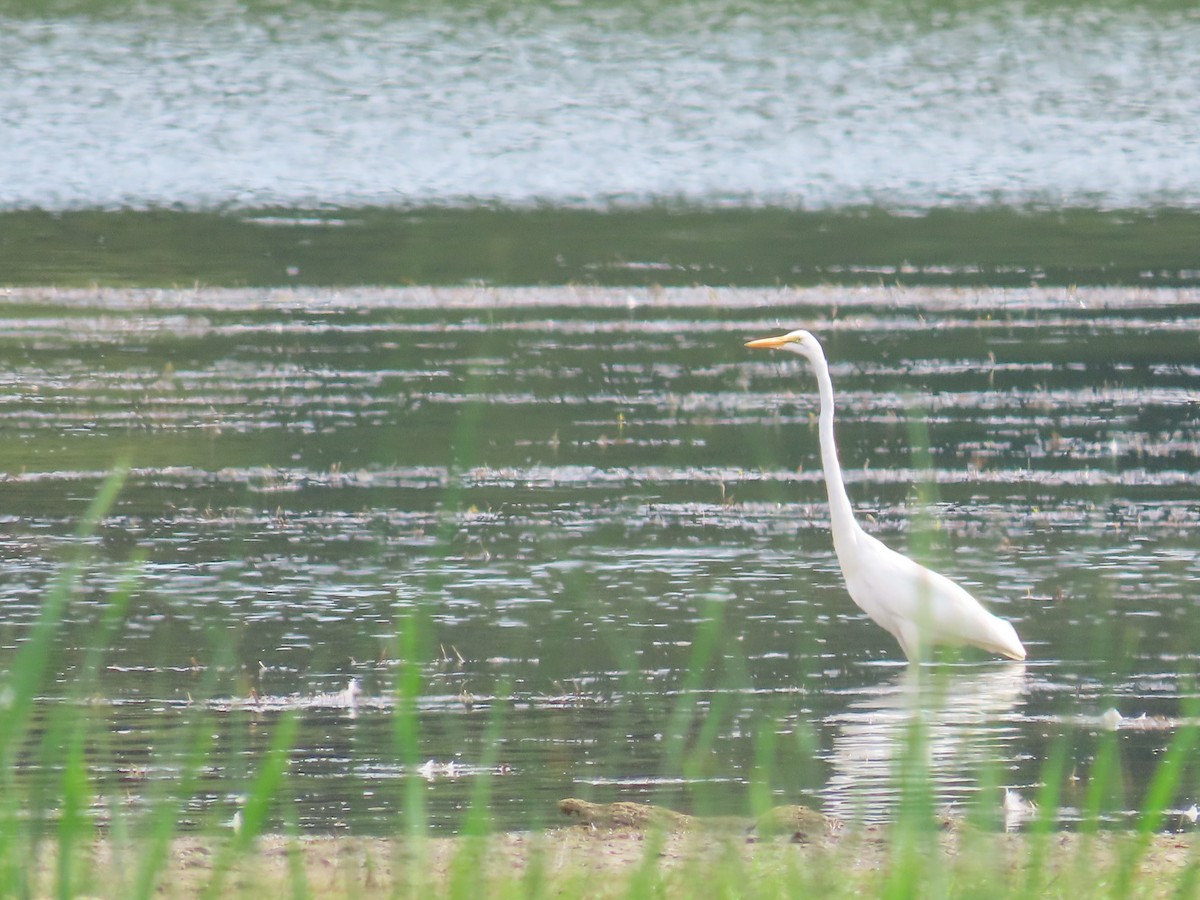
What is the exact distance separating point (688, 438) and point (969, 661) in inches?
165

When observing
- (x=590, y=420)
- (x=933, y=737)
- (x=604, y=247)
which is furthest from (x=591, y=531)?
(x=604, y=247)

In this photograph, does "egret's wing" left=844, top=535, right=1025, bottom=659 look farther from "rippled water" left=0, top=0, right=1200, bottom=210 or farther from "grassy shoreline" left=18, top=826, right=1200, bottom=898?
"rippled water" left=0, top=0, right=1200, bottom=210

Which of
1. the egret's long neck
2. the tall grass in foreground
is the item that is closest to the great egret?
the egret's long neck

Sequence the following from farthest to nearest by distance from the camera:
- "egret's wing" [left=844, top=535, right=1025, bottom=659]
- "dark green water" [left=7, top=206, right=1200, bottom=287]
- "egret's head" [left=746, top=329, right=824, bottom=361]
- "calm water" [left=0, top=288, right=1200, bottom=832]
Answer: "dark green water" [left=7, top=206, right=1200, bottom=287]
"egret's head" [left=746, top=329, right=824, bottom=361]
"egret's wing" [left=844, top=535, right=1025, bottom=659]
"calm water" [left=0, top=288, right=1200, bottom=832]

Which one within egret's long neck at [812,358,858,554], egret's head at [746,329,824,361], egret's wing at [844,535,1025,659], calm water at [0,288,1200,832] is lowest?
calm water at [0,288,1200,832]

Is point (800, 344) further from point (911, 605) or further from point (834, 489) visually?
point (911, 605)

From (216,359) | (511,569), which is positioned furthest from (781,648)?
(216,359)

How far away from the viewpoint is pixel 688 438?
13.4 meters

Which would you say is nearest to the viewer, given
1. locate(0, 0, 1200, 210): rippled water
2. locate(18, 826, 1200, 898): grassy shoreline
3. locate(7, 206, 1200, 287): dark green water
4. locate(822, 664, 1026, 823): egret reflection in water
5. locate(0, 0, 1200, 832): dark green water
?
locate(18, 826, 1200, 898): grassy shoreline

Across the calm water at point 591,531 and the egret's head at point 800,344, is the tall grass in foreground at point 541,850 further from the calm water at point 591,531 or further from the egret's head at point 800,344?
the egret's head at point 800,344

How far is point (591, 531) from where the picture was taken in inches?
437

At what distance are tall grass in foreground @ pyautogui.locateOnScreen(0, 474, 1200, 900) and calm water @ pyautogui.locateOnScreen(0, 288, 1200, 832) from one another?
14cm

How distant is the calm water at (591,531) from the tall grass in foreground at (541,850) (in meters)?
0.14

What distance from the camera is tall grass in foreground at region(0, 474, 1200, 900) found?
404 cm
